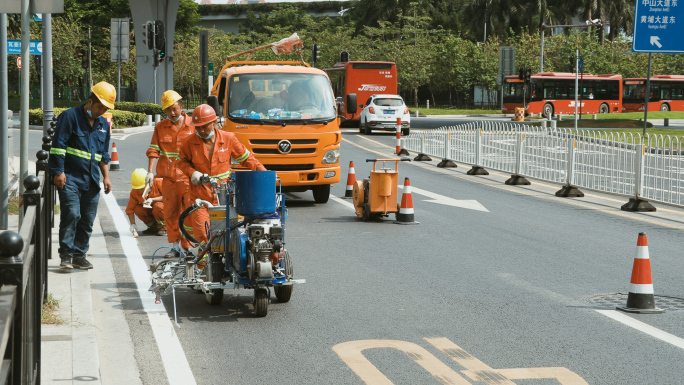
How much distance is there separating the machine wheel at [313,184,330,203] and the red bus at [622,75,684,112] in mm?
49453

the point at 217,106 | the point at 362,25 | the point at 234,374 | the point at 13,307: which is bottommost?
the point at 234,374

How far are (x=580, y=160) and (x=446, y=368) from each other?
37.9 feet

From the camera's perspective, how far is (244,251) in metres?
6.78

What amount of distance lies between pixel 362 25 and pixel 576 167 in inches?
2887

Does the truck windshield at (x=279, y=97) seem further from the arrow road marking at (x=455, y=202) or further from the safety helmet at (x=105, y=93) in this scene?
the safety helmet at (x=105, y=93)

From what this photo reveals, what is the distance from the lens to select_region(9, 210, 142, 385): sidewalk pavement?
516cm

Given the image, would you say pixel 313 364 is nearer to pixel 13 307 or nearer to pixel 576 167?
pixel 13 307

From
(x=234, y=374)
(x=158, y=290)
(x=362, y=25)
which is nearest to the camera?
(x=234, y=374)

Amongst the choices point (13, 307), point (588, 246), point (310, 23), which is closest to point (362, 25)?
point (310, 23)

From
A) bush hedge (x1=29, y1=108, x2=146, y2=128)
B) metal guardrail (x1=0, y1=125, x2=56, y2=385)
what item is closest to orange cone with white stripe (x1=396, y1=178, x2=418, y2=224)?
metal guardrail (x1=0, y1=125, x2=56, y2=385)

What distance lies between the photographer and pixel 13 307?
297 cm

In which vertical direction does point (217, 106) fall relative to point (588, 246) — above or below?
above

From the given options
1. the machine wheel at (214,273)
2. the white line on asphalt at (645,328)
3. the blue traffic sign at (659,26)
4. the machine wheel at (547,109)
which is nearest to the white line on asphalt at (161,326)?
the machine wheel at (214,273)

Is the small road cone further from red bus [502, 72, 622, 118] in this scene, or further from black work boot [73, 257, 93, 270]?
red bus [502, 72, 622, 118]
